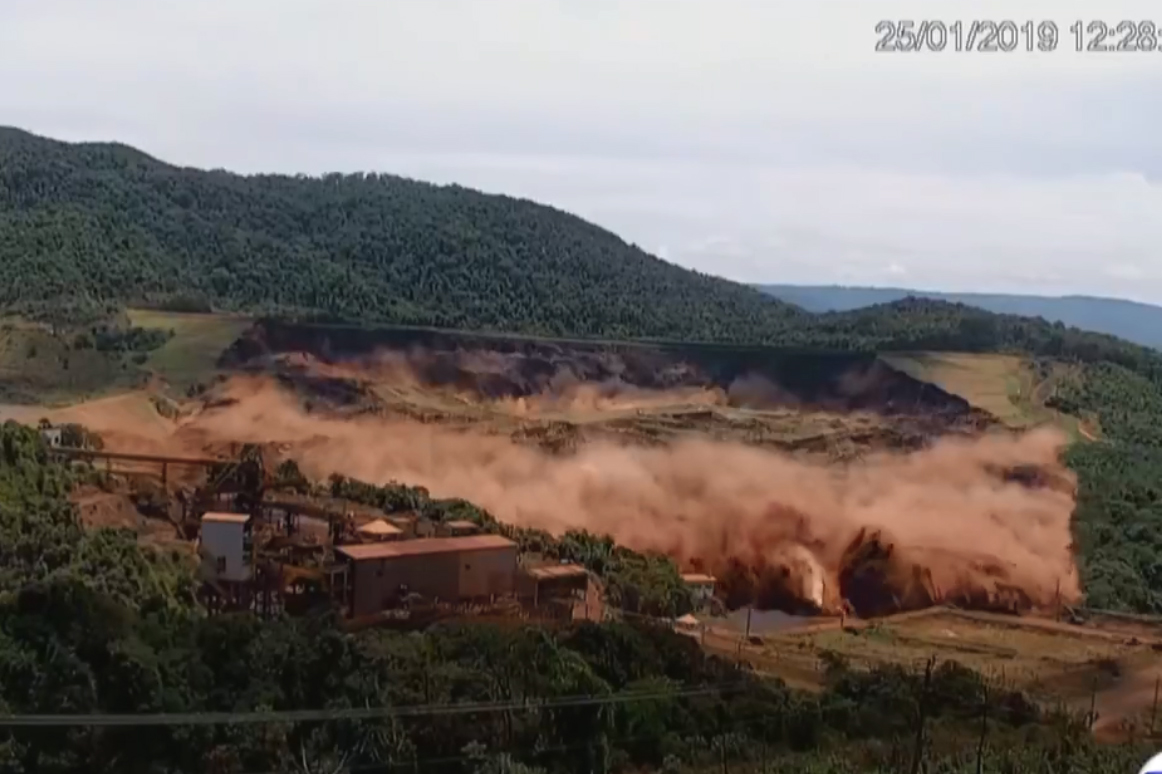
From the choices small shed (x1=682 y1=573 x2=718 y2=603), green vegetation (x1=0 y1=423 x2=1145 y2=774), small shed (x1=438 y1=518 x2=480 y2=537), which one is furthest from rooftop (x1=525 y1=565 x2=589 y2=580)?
green vegetation (x1=0 y1=423 x2=1145 y2=774)

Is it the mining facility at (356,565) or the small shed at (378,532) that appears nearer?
the mining facility at (356,565)

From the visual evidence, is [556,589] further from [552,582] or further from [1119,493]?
[1119,493]

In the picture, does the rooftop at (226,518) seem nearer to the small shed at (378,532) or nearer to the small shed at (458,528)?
the small shed at (378,532)

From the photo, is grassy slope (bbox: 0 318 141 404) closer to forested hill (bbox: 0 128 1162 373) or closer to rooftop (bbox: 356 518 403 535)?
forested hill (bbox: 0 128 1162 373)

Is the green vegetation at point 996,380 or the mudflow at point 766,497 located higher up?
the green vegetation at point 996,380

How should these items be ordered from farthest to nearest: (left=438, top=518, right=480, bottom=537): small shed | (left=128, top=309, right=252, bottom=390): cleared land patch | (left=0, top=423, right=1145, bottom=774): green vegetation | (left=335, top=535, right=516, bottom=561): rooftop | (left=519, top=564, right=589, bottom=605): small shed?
(left=128, top=309, right=252, bottom=390): cleared land patch → (left=438, top=518, right=480, bottom=537): small shed → (left=519, top=564, right=589, bottom=605): small shed → (left=335, top=535, right=516, bottom=561): rooftop → (left=0, top=423, right=1145, bottom=774): green vegetation

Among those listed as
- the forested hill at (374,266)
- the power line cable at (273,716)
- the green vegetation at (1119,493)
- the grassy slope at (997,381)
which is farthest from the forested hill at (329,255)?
the power line cable at (273,716)

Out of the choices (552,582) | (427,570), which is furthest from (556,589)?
(427,570)
